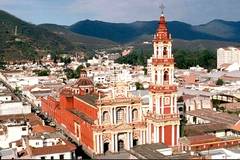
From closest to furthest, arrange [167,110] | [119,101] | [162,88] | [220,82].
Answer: [162,88] < [167,110] < [119,101] < [220,82]

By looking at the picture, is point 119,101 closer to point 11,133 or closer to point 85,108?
point 85,108

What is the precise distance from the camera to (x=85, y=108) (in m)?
51.8

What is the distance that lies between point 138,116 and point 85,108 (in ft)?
24.3

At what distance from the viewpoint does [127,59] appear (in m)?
152

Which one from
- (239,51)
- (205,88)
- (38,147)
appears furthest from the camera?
(239,51)

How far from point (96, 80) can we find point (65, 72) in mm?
20903

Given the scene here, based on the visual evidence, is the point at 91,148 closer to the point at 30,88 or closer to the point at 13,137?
the point at 13,137

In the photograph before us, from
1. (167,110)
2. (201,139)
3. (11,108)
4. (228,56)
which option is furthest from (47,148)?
(228,56)

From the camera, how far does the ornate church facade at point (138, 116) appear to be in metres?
44.3

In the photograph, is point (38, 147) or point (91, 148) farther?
point (91, 148)

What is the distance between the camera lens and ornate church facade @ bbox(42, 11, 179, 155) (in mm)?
44312

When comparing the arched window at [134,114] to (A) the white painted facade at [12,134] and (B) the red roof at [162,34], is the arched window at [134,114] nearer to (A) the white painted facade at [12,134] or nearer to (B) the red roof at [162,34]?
(B) the red roof at [162,34]

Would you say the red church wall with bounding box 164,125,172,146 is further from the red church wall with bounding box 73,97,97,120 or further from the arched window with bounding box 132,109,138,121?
the red church wall with bounding box 73,97,97,120

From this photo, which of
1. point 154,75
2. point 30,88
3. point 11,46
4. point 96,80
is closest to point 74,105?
point 154,75
